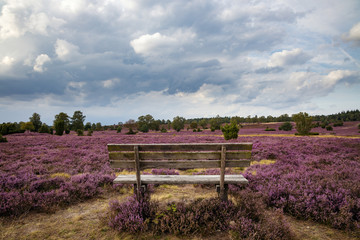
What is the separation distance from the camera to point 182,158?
4008 millimetres

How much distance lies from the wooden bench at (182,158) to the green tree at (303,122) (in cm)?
4643

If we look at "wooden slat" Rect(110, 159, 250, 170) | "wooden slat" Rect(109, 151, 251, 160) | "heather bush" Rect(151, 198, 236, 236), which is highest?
"wooden slat" Rect(109, 151, 251, 160)

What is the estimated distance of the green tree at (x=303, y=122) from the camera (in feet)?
135

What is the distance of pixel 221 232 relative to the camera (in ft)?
11.5

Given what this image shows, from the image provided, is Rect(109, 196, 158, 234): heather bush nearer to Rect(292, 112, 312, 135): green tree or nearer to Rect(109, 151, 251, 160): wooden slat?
Rect(109, 151, 251, 160): wooden slat

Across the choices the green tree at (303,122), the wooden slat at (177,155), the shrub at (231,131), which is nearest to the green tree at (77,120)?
the shrub at (231,131)

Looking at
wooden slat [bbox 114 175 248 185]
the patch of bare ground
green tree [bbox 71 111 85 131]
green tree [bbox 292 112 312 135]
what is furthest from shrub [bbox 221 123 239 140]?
green tree [bbox 71 111 85 131]

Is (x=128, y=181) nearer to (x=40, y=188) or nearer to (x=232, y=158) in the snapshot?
(x=232, y=158)

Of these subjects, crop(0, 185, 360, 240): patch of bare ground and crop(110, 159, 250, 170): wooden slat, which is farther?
crop(110, 159, 250, 170): wooden slat

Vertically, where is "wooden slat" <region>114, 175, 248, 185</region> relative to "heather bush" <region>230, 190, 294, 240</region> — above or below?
above

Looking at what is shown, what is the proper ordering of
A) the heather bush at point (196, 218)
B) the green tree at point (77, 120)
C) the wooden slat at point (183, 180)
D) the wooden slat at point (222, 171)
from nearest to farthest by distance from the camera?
the heather bush at point (196, 218) < the wooden slat at point (222, 171) < the wooden slat at point (183, 180) < the green tree at point (77, 120)

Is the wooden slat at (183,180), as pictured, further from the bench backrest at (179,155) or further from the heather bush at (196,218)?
the heather bush at (196,218)

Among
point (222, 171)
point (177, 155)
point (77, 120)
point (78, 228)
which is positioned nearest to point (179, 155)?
point (177, 155)

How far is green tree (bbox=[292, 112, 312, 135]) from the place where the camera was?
135 feet
